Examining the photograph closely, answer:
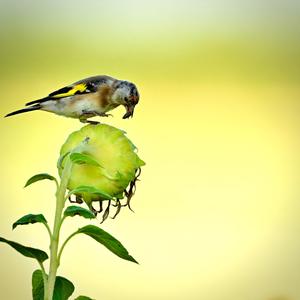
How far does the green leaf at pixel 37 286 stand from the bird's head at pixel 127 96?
25 centimetres

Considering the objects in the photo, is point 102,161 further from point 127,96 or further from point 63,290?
point 127,96

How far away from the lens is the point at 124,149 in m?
0.38

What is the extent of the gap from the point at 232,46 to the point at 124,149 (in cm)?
215

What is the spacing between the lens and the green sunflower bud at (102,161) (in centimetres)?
37

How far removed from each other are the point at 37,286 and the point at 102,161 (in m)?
0.11

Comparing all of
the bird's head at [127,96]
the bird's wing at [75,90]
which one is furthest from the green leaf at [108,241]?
the bird's wing at [75,90]

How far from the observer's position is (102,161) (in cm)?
37

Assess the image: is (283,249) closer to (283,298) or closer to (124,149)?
(283,298)

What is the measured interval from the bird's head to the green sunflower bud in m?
0.24

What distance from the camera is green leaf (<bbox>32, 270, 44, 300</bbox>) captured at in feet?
1.33

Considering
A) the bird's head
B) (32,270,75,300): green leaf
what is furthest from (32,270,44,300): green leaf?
the bird's head

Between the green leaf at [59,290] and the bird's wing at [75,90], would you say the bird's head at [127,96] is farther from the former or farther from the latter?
the green leaf at [59,290]

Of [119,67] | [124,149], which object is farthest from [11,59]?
[124,149]

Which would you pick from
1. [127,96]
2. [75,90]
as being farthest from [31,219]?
[75,90]
